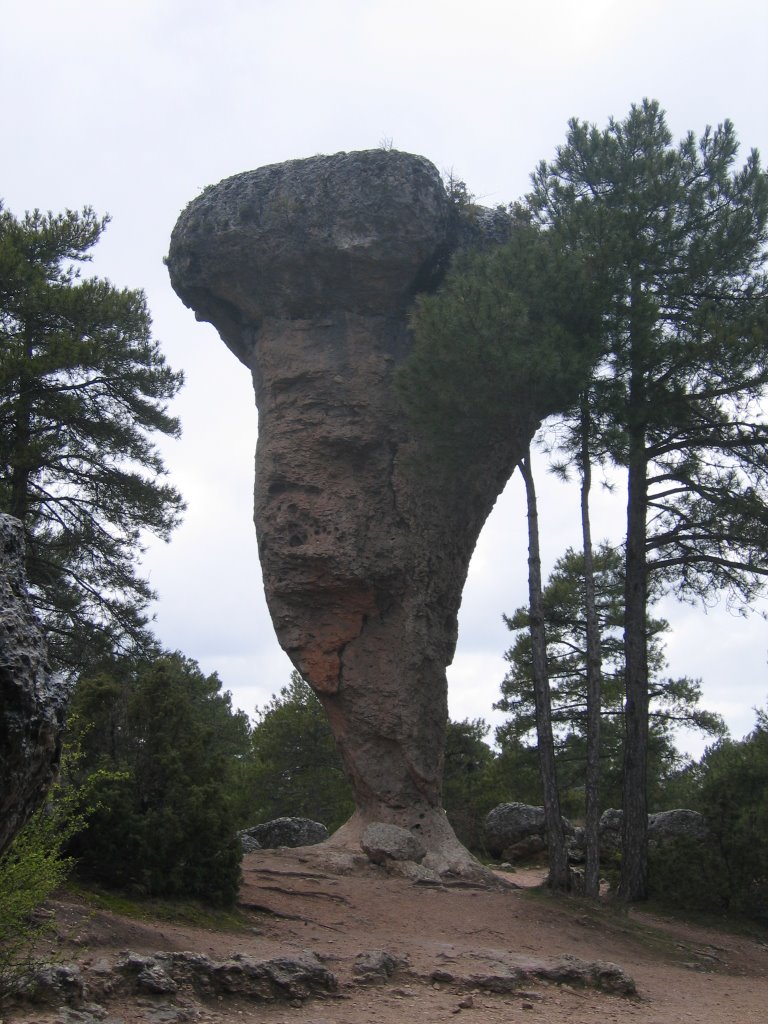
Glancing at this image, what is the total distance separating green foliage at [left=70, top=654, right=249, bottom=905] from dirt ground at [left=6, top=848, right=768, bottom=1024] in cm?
77

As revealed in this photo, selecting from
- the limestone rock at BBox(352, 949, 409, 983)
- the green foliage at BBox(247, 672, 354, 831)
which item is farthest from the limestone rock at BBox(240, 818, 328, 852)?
the limestone rock at BBox(352, 949, 409, 983)

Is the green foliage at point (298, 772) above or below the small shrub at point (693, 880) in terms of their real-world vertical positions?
above

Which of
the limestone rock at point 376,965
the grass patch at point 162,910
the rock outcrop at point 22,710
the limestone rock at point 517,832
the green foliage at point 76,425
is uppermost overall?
the green foliage at point 76,425

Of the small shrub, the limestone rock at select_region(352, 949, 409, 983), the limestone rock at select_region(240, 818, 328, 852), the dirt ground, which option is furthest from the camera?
the limestone rock at select_region(240, 818, 328, 852)

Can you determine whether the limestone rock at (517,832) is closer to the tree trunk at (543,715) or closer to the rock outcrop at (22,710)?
Result: the tree trunk at (543,715)

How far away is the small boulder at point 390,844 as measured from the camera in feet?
45.2

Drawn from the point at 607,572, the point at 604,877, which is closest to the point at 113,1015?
the point at 604,877

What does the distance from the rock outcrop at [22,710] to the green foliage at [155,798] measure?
18.7ft

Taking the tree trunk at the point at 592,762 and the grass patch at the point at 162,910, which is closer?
the grass patch at the point at 162,910

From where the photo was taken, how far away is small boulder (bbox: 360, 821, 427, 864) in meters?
13.8

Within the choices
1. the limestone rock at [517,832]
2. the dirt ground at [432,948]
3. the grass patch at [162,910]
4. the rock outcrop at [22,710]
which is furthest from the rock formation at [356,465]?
the rock outcrop at [22,710]

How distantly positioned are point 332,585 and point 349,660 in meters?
1.19

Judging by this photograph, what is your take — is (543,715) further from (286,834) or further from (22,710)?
(22,710)

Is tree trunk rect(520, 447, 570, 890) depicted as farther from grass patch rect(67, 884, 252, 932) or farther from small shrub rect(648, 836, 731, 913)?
grass patch rect(67, 884, 252, 932)
